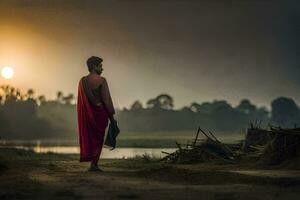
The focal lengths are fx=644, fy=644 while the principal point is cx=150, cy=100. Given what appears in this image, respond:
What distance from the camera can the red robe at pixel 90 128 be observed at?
1463 cm

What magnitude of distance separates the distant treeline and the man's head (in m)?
75.3

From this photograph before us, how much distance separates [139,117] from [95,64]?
10428 centimetres

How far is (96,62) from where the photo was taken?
15062mm

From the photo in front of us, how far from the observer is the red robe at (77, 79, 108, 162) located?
14633 mm

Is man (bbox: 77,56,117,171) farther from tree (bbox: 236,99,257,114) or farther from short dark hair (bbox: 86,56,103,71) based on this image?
tree (bbox: 236,99,257,114)

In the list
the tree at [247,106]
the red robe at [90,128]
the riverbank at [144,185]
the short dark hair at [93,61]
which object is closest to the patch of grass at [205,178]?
the riverbank at [144,185]

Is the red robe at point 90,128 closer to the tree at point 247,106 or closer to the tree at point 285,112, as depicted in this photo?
the tree at point 285,112

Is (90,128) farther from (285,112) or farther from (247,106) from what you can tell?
(247,106)

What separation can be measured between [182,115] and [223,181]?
110m

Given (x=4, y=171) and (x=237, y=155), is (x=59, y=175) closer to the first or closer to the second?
(x=4, y=171)

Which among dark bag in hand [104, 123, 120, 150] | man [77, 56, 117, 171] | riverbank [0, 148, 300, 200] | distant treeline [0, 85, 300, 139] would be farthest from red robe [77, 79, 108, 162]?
distant treeline [0, 85, 300, 139]

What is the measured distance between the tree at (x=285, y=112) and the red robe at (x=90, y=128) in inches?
3768

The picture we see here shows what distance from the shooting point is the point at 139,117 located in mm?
119250

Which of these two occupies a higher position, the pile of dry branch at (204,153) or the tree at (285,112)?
the tree at (285,112)
